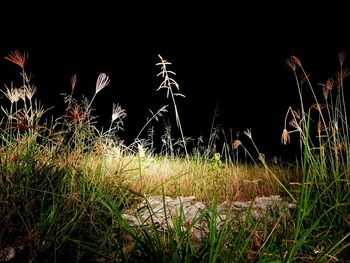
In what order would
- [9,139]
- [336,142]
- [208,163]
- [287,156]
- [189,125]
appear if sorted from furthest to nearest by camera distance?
[189,125], [287,156], [208,163], [9,139], [336,142]

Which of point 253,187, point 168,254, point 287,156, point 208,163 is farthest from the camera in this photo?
point 287,156

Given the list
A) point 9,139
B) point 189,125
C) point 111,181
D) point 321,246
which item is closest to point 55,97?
point 189,125

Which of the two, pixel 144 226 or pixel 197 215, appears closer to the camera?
pixel 144 226

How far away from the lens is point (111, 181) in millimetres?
2750

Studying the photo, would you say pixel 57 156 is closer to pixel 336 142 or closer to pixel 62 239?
pixel 62 239

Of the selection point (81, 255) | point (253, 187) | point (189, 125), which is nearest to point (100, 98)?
point (189, 125)

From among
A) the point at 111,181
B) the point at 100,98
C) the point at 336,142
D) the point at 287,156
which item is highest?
the point at 100,98

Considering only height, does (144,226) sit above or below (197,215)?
above

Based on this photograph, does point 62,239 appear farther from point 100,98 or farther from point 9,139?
point 100,98

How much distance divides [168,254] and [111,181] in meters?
1.26

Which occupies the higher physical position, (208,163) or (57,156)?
(57,156)

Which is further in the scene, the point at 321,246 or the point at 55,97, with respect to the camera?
the point at 55,97

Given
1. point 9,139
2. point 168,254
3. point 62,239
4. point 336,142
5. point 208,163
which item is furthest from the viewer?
point 208,163

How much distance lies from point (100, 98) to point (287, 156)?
3840 mm
